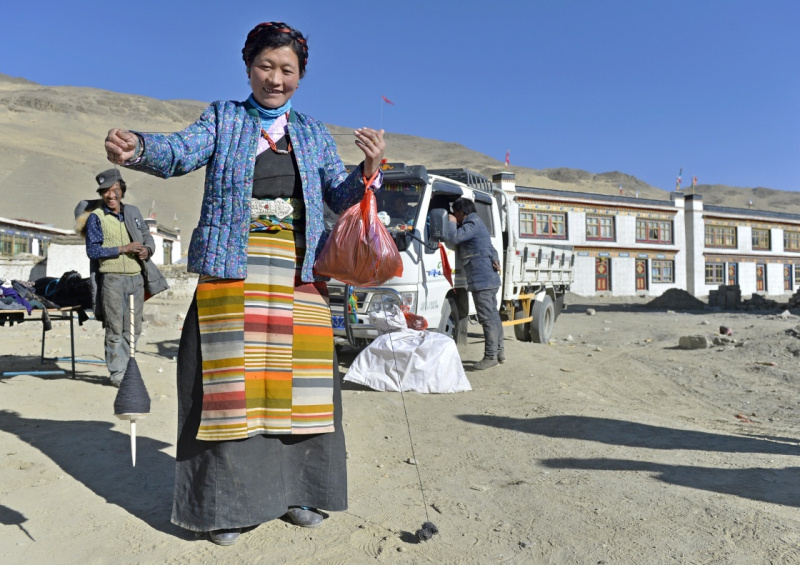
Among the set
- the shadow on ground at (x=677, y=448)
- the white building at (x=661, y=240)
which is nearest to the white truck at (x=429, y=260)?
the shadow on ground at (x=677, y=448)

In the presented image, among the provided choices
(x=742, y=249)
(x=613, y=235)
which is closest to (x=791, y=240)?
(x=742, y=249)

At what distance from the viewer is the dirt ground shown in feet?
8.38

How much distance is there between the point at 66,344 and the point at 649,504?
863 centimetres

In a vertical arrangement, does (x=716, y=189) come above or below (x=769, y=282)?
above

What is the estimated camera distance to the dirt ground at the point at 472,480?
2.55 meters

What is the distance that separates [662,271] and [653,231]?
2.59 metres

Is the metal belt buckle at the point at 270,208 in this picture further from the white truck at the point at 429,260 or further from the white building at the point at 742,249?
the white building at the point at 742,249

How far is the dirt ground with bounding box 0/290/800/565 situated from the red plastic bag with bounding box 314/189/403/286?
3.57ft

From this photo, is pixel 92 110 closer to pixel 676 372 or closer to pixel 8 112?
pixel 8 112

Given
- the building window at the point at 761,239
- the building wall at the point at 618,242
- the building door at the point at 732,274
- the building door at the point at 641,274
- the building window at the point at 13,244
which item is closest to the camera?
the building window at the point at 13,244

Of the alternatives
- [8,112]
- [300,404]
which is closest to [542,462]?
[300,404]

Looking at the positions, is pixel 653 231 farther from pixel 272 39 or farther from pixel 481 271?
pixel 272 39

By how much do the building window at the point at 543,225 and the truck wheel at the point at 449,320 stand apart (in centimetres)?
2914

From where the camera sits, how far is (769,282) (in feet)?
148
